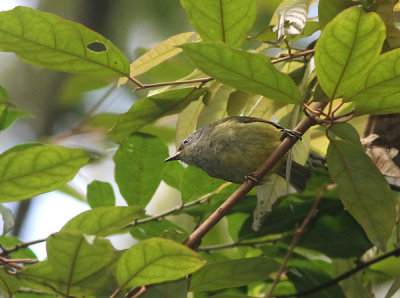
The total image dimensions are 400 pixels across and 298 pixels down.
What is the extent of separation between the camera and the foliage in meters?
1.37

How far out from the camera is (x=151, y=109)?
71.4 inches

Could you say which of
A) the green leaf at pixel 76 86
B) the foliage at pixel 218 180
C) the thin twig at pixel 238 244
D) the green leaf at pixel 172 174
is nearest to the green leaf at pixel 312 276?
the foliage at pixel 218 180

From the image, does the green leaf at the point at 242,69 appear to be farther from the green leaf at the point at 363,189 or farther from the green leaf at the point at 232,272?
the green leaf at the point at 232,272

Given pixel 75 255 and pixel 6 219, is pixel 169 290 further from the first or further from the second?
pixel 6 219

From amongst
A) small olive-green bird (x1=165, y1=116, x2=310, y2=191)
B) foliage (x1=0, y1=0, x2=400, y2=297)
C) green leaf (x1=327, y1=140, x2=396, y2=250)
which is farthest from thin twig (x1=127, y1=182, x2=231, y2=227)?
green leaf (x1=327, y1=140, x2=396, y2=250)

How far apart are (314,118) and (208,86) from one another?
1.59 feet

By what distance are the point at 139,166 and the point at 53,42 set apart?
65 cm

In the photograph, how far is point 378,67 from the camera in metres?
1.41

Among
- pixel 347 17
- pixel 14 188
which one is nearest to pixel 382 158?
pixel 347 17

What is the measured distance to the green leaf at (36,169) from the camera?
1649mm

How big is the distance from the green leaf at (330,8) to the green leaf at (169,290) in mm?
806

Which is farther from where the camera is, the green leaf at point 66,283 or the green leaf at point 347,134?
the green leaf at point 347,134

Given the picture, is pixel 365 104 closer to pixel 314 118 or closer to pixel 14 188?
pixel 314 118

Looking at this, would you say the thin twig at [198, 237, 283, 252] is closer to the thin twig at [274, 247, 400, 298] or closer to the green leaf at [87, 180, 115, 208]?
the thin twig at [274, 247, 400, 298]
